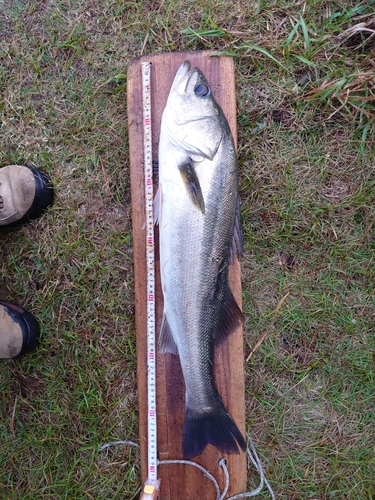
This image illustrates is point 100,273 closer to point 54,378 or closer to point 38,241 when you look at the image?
point 38,241

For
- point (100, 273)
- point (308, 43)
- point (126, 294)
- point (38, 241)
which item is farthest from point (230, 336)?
point (308, 43)

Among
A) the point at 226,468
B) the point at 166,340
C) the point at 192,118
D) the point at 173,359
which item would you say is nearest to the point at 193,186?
the point at 192,118

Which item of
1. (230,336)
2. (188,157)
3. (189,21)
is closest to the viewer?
(188,157)

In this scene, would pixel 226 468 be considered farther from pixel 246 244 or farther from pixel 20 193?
pixel 20 193

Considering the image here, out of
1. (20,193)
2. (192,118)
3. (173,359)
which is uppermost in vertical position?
(192,118)

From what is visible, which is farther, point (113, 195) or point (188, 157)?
point (113, 195)

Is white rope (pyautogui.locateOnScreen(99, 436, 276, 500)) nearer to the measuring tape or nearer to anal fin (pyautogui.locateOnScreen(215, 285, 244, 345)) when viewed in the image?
the measuring tape
